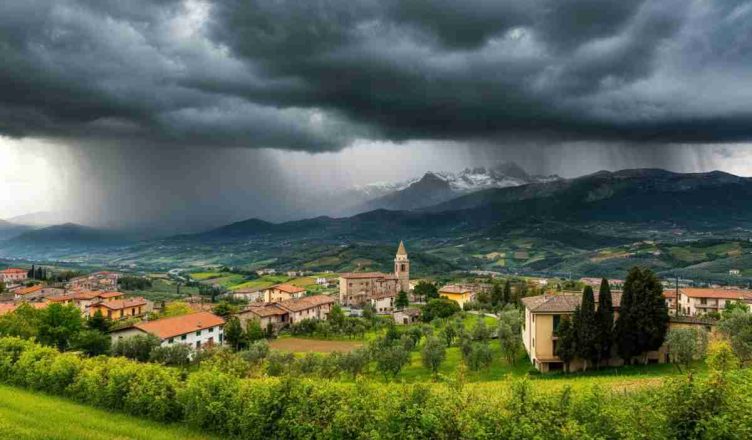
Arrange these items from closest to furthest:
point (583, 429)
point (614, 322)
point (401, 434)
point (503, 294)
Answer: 1. point (583, 429)
2. point (401, 434)
3. point (614, 322)
4. point (503, 294)

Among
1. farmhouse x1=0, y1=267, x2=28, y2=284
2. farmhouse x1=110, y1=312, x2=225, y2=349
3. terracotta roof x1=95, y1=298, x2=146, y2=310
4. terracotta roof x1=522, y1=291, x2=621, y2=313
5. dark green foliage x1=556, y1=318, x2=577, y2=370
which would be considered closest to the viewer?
dark green foliage x1=556, y1=318, x2=577, y2=370

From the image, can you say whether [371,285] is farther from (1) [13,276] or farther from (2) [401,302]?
(1) [13,276]

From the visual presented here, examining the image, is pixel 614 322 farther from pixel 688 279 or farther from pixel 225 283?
pixel 688 279

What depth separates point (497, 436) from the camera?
1566cm

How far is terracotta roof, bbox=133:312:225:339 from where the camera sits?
5416 centimetres

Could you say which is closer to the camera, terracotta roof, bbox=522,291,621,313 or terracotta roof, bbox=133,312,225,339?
terracotta roof, bbox=522,291,621,313

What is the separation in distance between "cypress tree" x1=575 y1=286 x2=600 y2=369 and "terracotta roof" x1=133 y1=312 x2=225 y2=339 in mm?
39436

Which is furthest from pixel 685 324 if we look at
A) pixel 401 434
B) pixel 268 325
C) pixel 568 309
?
pixel 268 325

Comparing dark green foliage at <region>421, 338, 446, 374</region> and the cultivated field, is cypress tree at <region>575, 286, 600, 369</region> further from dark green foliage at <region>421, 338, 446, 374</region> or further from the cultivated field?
the cultivated field

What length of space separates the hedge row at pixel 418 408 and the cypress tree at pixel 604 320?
69.9ft

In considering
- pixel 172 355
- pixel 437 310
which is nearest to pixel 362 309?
pixel 437 310

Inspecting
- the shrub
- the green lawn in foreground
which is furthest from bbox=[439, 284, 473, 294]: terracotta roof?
the green lawn in foreground

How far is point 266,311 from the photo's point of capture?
7500cm

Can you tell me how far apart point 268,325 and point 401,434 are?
59.1m
